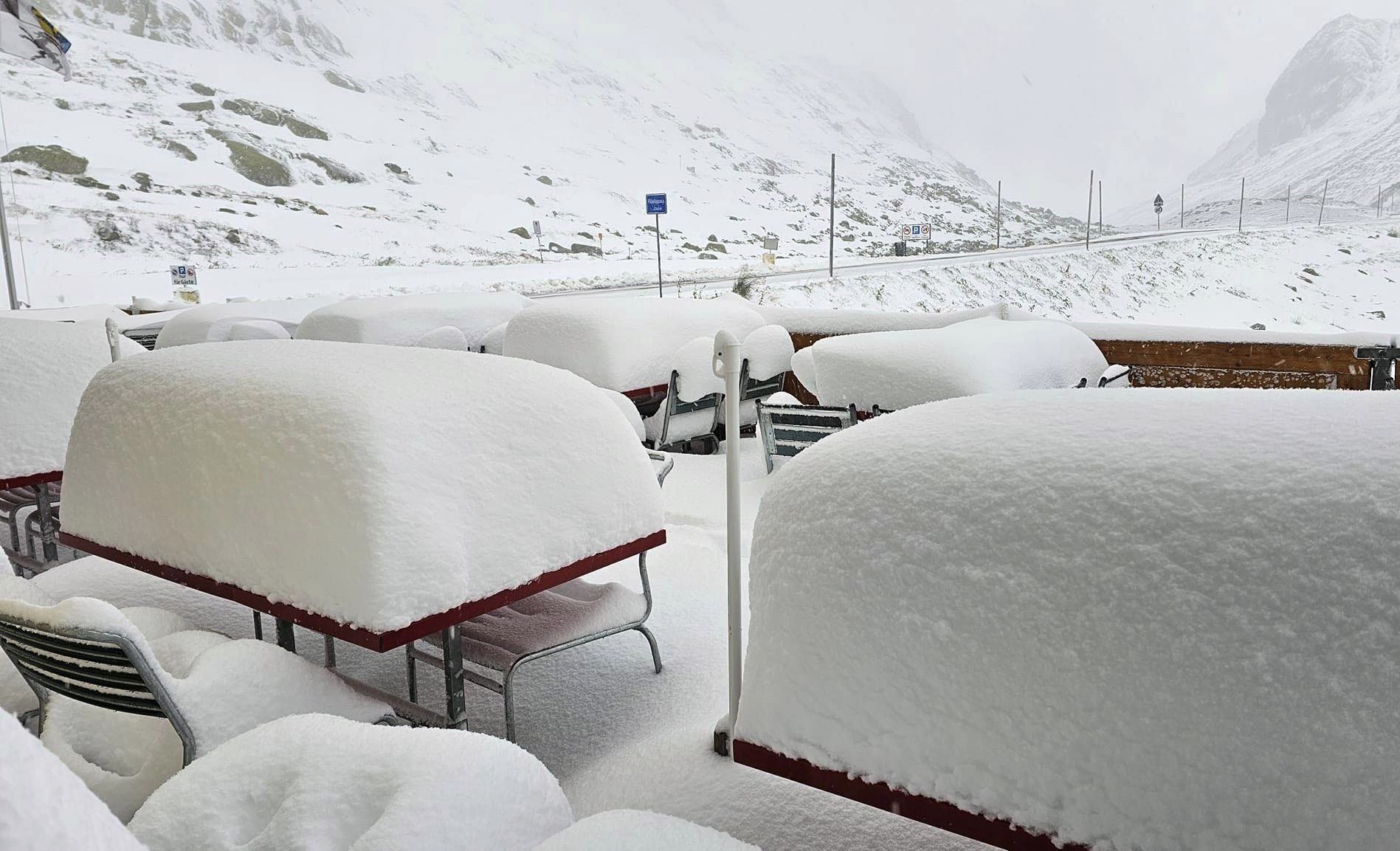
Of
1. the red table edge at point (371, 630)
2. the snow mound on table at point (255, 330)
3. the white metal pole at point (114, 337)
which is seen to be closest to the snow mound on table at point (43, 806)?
the red table edge at point (371, 630)

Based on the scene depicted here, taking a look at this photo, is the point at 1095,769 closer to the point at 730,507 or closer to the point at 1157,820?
the point at 1157,820

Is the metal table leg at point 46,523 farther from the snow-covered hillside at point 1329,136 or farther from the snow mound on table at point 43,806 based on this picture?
the snow-covered hillside at point 1329,136

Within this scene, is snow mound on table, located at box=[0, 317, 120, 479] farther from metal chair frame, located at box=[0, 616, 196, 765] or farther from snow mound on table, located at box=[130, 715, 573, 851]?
snow mound on table, located at box=[130, 715, 573, 851]

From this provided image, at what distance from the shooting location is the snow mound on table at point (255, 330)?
Answer: 8.09m

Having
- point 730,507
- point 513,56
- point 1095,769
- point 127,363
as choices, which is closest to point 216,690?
point 730,507

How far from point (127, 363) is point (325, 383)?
108cm

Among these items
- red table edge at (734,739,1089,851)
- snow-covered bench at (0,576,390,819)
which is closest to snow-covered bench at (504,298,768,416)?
snow-covered bench at (0,576,390,819)

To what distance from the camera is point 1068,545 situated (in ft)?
4.83

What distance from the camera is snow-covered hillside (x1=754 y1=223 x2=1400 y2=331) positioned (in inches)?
932

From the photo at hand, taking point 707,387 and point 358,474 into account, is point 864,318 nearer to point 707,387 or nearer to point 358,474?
point 707,387

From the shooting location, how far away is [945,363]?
5.07 metres

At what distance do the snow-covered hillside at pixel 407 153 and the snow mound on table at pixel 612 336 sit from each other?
75.3ft

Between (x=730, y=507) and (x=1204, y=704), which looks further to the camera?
(x=730, y=507)

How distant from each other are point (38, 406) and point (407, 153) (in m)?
55.1
